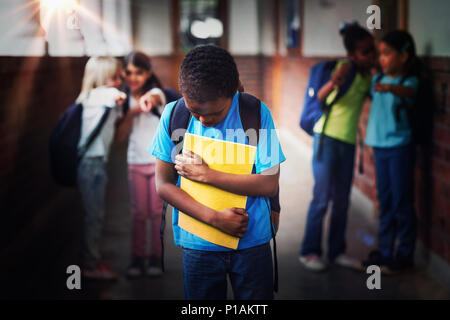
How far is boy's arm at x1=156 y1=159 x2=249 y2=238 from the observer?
1.77 meters

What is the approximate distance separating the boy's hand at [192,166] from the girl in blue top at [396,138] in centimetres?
245

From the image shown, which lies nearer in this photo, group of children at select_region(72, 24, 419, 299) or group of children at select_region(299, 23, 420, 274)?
group of children at select_region(72, 24, 419, 299)

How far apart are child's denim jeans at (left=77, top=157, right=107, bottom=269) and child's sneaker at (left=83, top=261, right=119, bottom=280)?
0.12 ft

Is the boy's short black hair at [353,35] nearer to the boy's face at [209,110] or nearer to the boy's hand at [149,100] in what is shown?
the boy's hand at [149,100]

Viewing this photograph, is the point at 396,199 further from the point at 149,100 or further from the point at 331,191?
the point at 149,100

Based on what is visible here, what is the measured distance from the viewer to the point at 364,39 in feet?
12.5

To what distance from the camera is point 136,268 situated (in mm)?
3975

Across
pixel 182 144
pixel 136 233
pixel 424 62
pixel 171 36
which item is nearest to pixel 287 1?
pixel 171 36

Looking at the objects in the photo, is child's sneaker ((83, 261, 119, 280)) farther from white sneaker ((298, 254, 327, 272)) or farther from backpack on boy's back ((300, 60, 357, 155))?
backpack on boy's back ((300, 60, 357, 155))

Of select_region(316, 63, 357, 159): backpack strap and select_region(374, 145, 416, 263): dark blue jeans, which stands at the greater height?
select_region(316, 63, 357, 159): backpack strap

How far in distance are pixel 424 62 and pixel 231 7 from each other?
31.4 feet

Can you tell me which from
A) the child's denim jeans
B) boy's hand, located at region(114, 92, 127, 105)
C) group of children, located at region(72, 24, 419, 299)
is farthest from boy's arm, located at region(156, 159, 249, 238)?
the child's denim jeans

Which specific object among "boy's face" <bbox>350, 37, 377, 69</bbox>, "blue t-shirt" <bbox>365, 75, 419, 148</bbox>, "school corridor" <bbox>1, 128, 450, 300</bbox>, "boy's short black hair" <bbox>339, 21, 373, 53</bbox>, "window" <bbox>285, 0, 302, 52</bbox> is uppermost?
"window" <bbox>285, 0, 302, 52</bbox>

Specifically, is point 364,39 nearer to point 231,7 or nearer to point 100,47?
point 100,47
